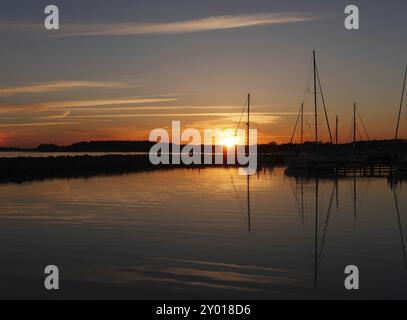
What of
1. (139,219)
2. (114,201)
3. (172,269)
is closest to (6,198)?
(114,201)

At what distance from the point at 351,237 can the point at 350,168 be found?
1890 inches

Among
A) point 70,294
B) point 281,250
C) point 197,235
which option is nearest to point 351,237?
point 281,250

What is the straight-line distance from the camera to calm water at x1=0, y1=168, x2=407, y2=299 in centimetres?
1214

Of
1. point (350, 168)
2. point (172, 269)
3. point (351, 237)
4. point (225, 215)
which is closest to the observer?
point (172, 269)

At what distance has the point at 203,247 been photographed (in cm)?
1669

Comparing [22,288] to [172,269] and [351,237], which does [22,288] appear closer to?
[172,269]

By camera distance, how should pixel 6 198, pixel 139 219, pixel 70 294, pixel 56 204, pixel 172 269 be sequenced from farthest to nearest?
pixel 6 198, pixel 56 204, pixel 139 219, pixel 172 269, pixel 70 294

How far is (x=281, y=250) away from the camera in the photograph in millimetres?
16234

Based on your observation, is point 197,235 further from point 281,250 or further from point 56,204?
point 56,204

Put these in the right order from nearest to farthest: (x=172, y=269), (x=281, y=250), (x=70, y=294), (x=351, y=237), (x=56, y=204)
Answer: (x=70, y=294), (x=172, y=269), (x=281, y=250), (x=351, y=237), (x=56, y=204)

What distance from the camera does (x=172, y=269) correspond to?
547 inches

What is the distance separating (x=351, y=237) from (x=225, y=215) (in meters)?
7.22

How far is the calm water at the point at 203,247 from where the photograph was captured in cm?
1214

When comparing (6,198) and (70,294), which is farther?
(6,198)
